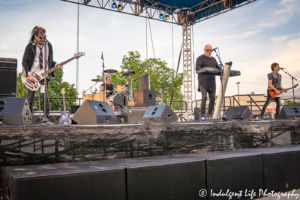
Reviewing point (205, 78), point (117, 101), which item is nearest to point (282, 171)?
point (205, 78)

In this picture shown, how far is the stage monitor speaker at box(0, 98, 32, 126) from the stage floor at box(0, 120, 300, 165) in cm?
39

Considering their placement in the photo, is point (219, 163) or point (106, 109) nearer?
point (219, 163)

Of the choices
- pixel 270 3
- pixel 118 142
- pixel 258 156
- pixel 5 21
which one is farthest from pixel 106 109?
pixel 5 21

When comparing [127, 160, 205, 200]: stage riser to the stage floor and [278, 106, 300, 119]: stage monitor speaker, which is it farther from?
[278, 106, 300, 119]: stage monitor speaker

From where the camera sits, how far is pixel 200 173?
5.65ft

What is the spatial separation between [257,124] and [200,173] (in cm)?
161

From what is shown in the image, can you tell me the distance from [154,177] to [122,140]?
0.64 metres

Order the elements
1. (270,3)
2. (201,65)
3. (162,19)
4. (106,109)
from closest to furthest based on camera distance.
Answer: (106,109)
(201,65)
(270,3)
(162,19)

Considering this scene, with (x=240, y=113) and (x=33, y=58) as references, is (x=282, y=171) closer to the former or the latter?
(x=240, y=113)

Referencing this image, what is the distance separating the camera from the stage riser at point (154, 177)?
4.04ft

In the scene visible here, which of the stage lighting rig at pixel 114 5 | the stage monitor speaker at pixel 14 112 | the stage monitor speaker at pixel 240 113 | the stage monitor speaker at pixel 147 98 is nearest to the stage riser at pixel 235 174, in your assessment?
the stage monitor speaker at pixel 14 112

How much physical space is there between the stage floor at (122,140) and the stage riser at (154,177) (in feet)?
0.66

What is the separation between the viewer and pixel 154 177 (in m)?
1.54

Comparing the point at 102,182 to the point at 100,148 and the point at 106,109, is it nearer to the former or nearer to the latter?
the point at 100,148
